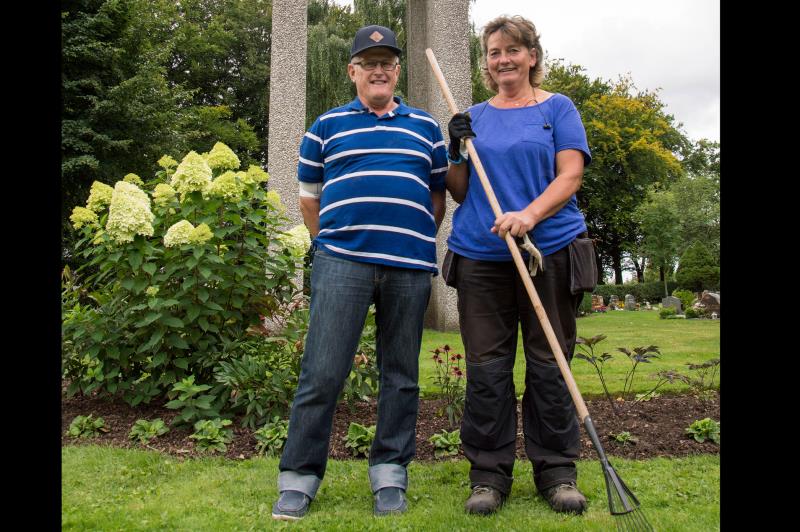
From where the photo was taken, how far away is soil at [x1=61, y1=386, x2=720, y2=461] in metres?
4.08

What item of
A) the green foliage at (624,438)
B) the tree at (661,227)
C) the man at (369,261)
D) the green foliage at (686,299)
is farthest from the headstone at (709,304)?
the man at (369,261)

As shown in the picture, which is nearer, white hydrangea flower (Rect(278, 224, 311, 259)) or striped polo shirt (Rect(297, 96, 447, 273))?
striped polo shirt (Rect(297, 96, 447, 273))

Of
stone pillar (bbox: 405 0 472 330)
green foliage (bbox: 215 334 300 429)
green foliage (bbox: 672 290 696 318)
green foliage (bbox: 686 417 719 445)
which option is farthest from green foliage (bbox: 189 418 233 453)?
green foliage (bbox: 672 290 696 318)

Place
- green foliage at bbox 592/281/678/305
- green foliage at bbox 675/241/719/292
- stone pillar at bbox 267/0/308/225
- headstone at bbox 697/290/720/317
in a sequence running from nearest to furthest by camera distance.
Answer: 1. stone pillar at bbox 267/0/308/225
2. headstone at bbox 697/290/720/317
3. green foliage at bbox 675/241/719/292
4. green foliage at bbox 592/281/678/305

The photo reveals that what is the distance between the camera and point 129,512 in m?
3.08

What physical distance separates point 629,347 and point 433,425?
5.61 metres

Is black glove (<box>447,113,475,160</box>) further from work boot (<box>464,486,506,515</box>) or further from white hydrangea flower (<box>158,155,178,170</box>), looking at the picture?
white hydrangea flower (<box>158,155,178,170</box>)

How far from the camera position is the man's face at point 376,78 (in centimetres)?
301

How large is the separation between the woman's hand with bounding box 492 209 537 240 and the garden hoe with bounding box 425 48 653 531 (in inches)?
1.0

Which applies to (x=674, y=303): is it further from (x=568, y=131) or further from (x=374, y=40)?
(x=374, y=40)

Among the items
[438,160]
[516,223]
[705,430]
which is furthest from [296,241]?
[705,430]

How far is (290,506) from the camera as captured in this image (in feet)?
9.75

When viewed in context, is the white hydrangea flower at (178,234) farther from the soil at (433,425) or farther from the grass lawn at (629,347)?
the grass lawn at (629,347)
